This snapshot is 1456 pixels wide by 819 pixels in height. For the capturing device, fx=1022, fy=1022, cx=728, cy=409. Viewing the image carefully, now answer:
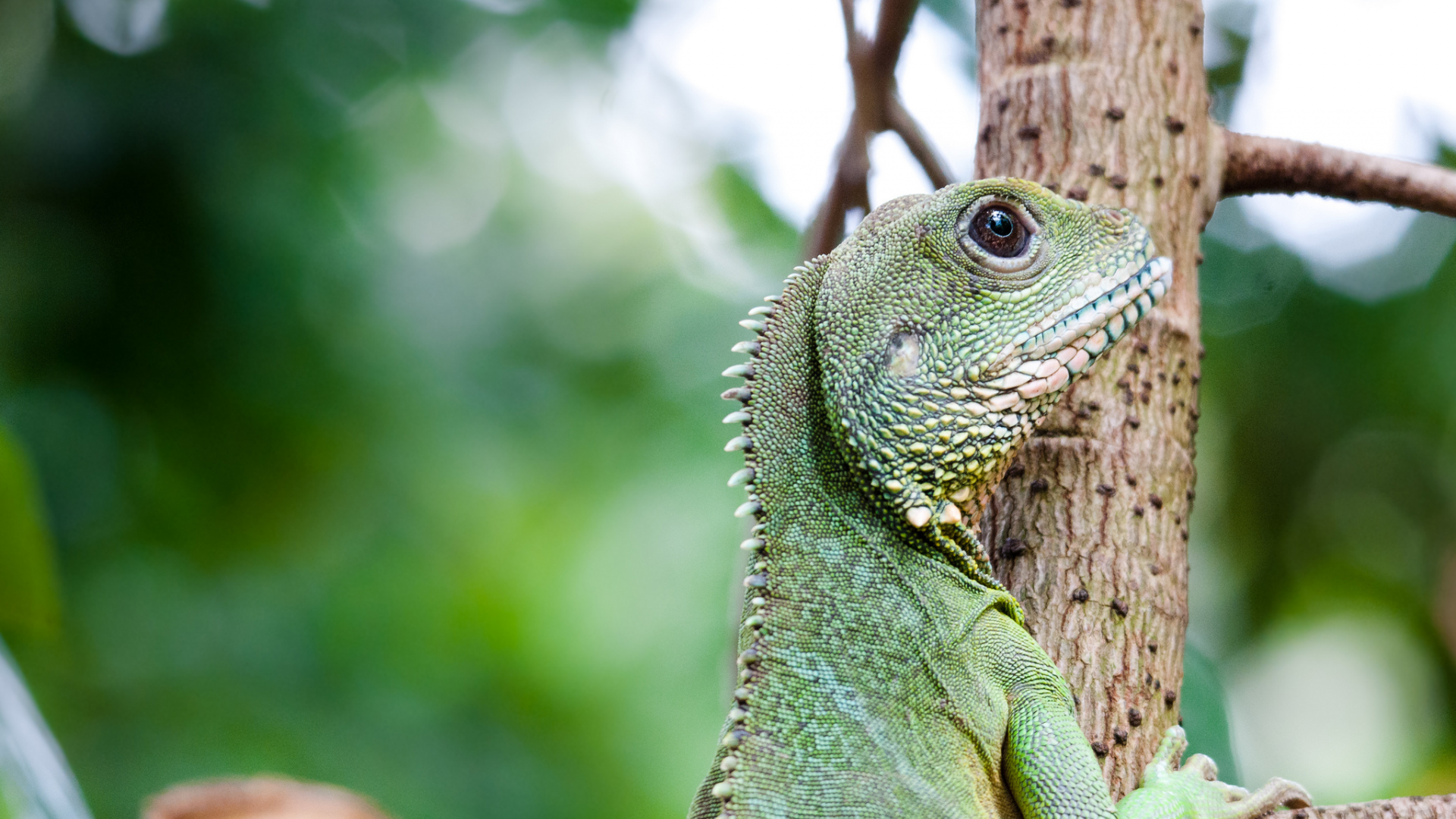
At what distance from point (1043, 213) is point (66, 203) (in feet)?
32.6

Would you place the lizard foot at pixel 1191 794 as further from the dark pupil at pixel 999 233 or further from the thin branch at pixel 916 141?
the thin branch at pixel 916 141

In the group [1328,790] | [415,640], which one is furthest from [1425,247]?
[415,640]

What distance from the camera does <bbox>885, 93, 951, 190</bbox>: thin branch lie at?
3.81 meters

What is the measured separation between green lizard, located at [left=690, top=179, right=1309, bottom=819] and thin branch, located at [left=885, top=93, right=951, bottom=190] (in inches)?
34.9

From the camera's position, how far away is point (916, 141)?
3865mm

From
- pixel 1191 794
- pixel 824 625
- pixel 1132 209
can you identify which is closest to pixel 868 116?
pixel 1132 209

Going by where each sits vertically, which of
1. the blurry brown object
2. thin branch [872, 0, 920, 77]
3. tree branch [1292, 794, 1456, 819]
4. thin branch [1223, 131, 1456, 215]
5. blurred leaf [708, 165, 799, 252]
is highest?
blurred leaf [708, 165, 799, 252]

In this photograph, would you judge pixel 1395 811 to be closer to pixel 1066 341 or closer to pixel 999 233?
pixel 1066 341

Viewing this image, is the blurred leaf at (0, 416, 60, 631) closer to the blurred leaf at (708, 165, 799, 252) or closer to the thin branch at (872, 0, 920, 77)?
the thin branch at (872, 0, 920, 77)

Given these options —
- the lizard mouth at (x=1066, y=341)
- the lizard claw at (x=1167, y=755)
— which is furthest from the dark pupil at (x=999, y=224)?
the lizard claw at (x=1167, y=755)

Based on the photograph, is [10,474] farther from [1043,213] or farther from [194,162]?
[194,162]

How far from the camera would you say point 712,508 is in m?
10.4

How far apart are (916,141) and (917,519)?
1.79m

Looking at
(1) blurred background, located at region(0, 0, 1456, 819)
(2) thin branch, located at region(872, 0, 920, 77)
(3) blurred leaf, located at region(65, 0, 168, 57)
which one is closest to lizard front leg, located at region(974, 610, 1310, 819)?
(2) thin branch, located at region(872, 0, 920, 77)
